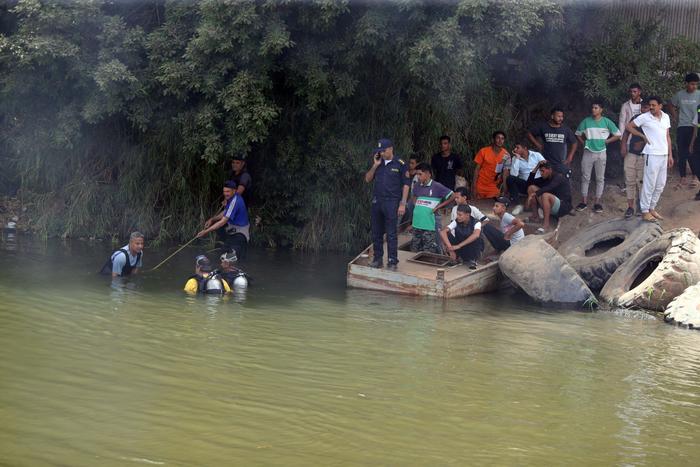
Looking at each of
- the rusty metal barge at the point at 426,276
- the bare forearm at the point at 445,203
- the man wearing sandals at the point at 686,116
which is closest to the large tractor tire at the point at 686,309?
the rusty metal barge at the point at 426,276

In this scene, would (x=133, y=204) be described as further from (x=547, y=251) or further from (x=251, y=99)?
(x=547, y=251)

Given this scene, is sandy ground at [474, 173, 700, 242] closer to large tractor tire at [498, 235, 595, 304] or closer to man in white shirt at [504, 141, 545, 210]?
man in white shirt at [504, 141, 545, 210]

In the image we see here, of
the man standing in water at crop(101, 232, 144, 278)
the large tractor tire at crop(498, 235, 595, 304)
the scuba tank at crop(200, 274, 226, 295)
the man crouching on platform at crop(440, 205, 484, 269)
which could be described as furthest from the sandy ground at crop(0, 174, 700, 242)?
the scuba tank at crop(200, 274, 226, 295)

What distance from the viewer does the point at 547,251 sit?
13969mm

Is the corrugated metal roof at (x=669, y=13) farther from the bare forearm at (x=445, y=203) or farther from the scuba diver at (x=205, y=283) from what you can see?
the scuba diver at (x=205, y=283)

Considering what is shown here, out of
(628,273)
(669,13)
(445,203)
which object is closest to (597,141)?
(628,273)

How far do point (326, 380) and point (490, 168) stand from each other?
9027 millimetres

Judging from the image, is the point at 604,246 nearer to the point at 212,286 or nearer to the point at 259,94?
the point at 259,94

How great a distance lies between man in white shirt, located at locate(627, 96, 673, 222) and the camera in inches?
603

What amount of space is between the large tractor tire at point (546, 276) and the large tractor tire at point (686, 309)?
4.04ft

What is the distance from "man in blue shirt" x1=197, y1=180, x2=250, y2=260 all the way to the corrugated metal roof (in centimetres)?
864

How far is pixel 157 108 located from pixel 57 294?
5.29m

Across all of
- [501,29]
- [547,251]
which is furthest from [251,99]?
[547,251]

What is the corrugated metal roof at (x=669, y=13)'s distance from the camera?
62.5 feet
